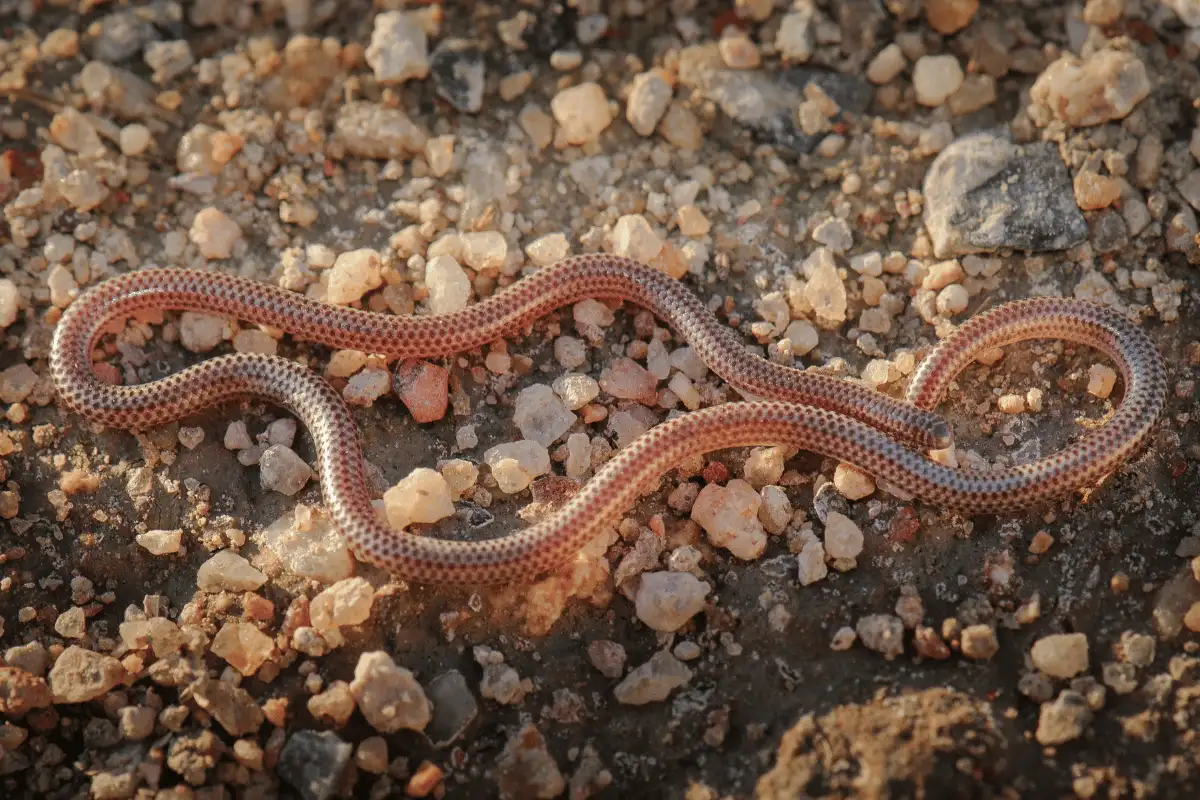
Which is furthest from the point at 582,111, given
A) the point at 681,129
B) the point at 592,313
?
the point at 592,313

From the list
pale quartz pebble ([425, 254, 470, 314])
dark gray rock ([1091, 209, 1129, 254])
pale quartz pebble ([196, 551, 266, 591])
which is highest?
dark gray rock ([1091, 209, 1129, 254])

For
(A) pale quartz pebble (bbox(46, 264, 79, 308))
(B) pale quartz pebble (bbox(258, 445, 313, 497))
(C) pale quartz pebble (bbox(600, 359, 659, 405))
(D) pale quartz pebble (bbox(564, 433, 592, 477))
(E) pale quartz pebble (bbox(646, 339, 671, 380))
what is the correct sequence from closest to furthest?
(B) pale quartz pebble (bbox(258, 445, 313, 497)) → (D) pale quartz pebble (bbox(564, 433, 592, 477)) → (C) pale quartz pebble (bbox(600, 359, 659, 405)) → (E) pale quartz pebble (bbox(646, 339, 671, 380)) → (A) pale quartz pebble (bbox(46, 264, 79, 308))

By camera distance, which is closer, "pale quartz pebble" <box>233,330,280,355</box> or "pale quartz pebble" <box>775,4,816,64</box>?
"pale quartz pebble" <box>233,330,280,355</box>

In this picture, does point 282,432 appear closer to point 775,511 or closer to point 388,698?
point 388,698

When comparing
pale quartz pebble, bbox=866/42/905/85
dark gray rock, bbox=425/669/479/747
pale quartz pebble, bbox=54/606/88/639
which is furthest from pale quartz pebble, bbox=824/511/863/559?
pale quartz pebble, bbox=54/606/88/639

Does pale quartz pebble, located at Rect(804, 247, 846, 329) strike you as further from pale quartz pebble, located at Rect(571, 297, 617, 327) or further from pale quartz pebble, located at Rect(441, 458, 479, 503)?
pale quartz pebble, located at Rect(441, 458, 479, 503)

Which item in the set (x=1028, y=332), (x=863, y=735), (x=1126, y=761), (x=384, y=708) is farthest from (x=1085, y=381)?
(x=384, y=708)

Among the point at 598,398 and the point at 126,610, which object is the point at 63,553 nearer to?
the point at 126,610
